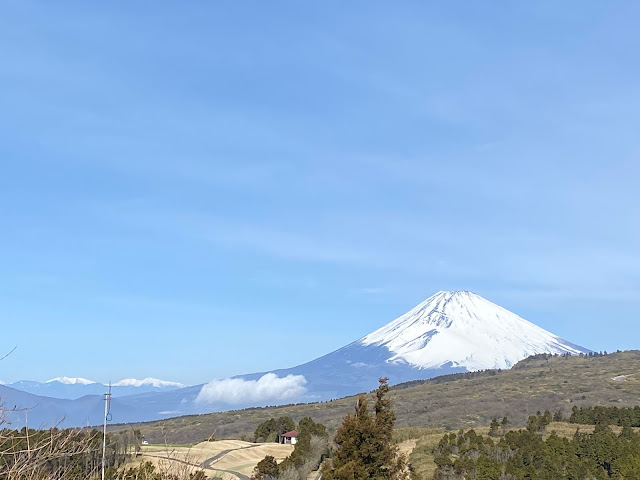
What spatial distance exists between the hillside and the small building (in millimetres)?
12290

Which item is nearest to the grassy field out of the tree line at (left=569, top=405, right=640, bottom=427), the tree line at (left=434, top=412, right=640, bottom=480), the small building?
A: the small building

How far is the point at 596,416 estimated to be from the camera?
77875 mm

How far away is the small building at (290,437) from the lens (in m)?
92.2

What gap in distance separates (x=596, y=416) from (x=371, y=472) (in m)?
53.4

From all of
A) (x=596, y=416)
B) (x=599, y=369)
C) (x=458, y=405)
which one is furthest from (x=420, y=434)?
(x=599, y=369)

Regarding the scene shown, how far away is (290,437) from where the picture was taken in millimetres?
93500

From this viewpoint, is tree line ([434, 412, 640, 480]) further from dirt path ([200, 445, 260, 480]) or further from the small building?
the small building

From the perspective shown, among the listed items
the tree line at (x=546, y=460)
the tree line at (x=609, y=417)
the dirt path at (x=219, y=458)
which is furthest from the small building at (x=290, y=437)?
the tree line at (x=546, y=460)

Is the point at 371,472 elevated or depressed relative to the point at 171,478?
depressed

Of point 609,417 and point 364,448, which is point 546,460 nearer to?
point 364,448

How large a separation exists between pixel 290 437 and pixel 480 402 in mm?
59178

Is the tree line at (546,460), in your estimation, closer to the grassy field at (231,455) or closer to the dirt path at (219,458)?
the dirt path at (219,458)

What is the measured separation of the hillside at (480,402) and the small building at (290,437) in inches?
484

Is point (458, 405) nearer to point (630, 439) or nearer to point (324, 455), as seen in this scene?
point (324, 455)
